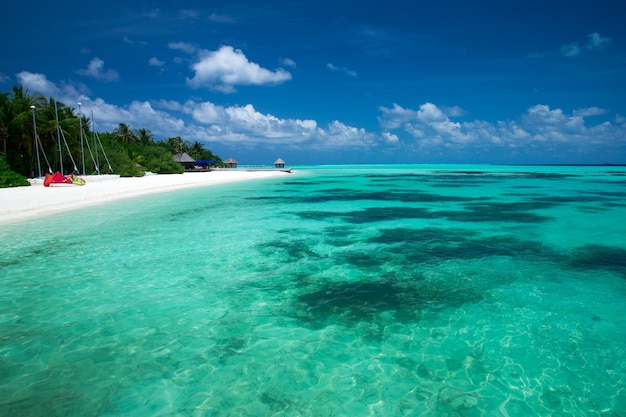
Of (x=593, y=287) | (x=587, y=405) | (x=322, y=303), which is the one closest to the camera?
(x=587, y=405)

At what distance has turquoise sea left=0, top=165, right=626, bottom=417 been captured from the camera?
2.91 meters

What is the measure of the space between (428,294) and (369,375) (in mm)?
2174

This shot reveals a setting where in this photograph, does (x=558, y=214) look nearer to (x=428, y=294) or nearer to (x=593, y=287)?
(x=593, y=287)

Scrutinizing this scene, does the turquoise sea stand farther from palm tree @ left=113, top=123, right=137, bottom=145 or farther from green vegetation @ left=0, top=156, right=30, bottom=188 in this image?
palm tree @ left=113, top=123, right=137, bottom=145

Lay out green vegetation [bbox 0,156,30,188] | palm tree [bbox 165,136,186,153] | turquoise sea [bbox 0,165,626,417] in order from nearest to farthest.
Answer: turquoise sea [bbox 0,165,626,417]
green vegetation [bbox 0,156,30,188]
palm tree [bbox 165,136,186,153]

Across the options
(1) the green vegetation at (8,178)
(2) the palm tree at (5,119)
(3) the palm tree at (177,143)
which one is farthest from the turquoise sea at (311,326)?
(3) the palm tree at (177,143)

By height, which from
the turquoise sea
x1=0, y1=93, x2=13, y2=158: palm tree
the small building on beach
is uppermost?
x1=0, y1=93, x2=13, y2=158: palm tree

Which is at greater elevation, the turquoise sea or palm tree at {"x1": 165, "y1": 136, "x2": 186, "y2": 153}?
palm tree at {"x1": 165, "y1": 136, "x2": 186, "y2": 153}

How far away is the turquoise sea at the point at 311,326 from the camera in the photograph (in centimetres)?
291

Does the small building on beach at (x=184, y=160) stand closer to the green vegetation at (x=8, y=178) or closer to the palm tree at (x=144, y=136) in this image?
the palm tree at (x=144, y=136)

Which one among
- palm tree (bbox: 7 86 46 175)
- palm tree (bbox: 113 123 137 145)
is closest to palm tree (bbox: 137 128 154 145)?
palm tree (bbox: 113 123 137 145)

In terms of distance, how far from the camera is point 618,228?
10258 mm

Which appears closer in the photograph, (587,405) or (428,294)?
(587,405)

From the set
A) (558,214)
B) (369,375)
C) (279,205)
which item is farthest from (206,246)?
(558,214)
